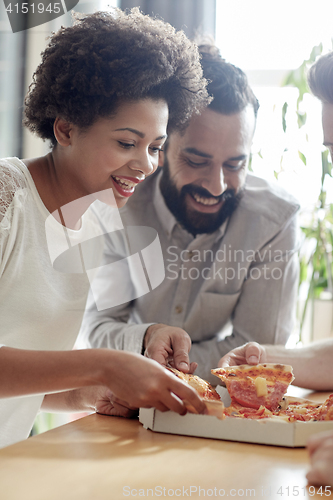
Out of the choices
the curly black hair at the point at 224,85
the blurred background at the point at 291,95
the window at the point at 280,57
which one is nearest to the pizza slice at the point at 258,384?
the curly black hair at the point at 224,85

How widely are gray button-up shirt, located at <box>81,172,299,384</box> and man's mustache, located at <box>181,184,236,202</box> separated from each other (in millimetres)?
89

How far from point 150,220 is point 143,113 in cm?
66

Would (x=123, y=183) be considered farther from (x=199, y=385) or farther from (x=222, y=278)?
(x=222, y=278)

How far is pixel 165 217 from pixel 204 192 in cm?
20

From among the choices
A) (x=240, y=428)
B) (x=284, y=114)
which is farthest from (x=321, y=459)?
(x=284, y=114)

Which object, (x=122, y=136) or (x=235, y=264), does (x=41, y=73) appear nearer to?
(x=122, y=136)

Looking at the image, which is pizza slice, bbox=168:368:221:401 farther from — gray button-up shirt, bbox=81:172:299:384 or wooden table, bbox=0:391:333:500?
gray button-up shirt, bbox=81:172:299:384

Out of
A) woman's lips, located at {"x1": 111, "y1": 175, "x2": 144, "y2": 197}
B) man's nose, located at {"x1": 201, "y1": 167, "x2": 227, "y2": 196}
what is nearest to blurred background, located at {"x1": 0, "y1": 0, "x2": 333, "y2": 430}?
man's nose, located at {"x1": 201, "y1": 167, "x2": 227, "y2": 196}

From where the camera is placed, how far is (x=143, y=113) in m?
0.93

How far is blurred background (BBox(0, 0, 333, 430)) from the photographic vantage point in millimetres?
2168

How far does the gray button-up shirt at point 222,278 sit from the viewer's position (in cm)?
142

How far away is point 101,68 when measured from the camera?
2.97ft

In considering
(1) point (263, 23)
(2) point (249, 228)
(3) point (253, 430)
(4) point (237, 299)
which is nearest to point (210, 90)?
(2) point (249, 228)

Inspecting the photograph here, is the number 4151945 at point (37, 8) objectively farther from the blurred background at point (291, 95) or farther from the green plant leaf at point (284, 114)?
the green plant leaf at point (284, 114)
